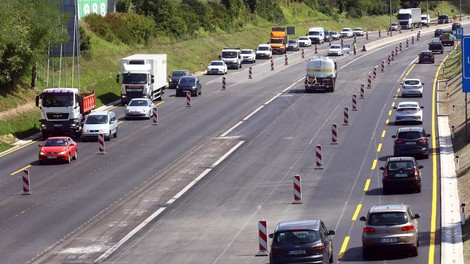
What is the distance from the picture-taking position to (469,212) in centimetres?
3981

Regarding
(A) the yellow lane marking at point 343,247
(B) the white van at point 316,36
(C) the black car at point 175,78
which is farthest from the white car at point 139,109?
(B) the white van at point 316,36

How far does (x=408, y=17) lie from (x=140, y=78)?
344 feet

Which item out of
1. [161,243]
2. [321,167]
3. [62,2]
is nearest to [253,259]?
[161,243]

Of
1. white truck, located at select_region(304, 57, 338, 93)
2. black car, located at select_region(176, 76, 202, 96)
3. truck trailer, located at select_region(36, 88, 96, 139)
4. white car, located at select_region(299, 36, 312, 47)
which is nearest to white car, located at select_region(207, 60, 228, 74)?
black car, located at select_region(176, 76, 202, 96)

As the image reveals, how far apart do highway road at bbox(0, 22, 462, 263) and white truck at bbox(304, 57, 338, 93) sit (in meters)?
3.40

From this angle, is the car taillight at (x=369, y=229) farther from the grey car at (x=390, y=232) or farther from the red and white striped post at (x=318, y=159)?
the red and white striped post at (x=318, y=159)

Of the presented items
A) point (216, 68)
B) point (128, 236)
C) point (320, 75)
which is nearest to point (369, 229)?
point (128, 236)

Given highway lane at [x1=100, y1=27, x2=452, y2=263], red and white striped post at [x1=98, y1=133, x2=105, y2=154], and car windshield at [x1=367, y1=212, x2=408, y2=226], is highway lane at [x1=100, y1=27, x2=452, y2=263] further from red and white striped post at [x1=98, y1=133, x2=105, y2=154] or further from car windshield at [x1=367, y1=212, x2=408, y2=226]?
red and white striped post at [x1=98, y1=133, x2=105, y2=154]

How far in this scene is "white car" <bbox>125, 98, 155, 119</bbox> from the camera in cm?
7256

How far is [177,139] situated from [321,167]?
13.0m

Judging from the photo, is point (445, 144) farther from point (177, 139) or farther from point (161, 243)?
point (161, 243)

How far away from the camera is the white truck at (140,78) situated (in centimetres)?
7919

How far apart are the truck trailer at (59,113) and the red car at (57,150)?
23.4 feet

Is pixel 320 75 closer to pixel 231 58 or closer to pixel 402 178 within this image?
pixel 231 58
